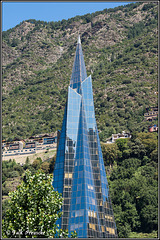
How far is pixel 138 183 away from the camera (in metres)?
96.1

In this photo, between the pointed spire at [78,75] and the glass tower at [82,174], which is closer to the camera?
the glass tower at [82,174]

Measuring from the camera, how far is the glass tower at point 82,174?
196 feet

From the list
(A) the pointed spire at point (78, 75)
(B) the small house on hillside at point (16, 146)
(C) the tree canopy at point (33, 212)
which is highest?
(B) the small house on hillside at point (16, 146)

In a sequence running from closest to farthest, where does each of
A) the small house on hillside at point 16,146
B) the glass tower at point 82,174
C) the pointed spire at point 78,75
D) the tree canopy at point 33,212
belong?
the tree canopy at point 33,212 < the glass tower at point 82,174 < the pointed spire at point 78,75 < the small house on hillside at point 16,146

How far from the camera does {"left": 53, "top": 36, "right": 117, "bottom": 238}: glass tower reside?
2346 inches

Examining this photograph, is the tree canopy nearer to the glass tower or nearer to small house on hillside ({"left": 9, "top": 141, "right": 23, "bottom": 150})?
the glass tower

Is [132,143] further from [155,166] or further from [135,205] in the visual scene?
[135,205]

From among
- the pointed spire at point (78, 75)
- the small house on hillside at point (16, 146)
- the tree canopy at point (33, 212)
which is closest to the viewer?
the tree canopy at point (33, 212)

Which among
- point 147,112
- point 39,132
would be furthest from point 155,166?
point 39,132

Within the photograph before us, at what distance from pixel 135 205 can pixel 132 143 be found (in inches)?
1219

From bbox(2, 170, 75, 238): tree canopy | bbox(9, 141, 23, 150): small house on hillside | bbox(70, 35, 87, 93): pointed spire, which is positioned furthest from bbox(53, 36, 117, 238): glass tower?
bbox(9, 141, 23, 150): small house on hillside

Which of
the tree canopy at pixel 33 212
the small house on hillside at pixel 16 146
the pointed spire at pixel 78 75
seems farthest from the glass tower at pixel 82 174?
the small house on hillside at pixel 16 146

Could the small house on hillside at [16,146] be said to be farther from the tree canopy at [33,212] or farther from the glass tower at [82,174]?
the tree canopy at [33,212]

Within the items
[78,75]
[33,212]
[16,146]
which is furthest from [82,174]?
[16,146]
